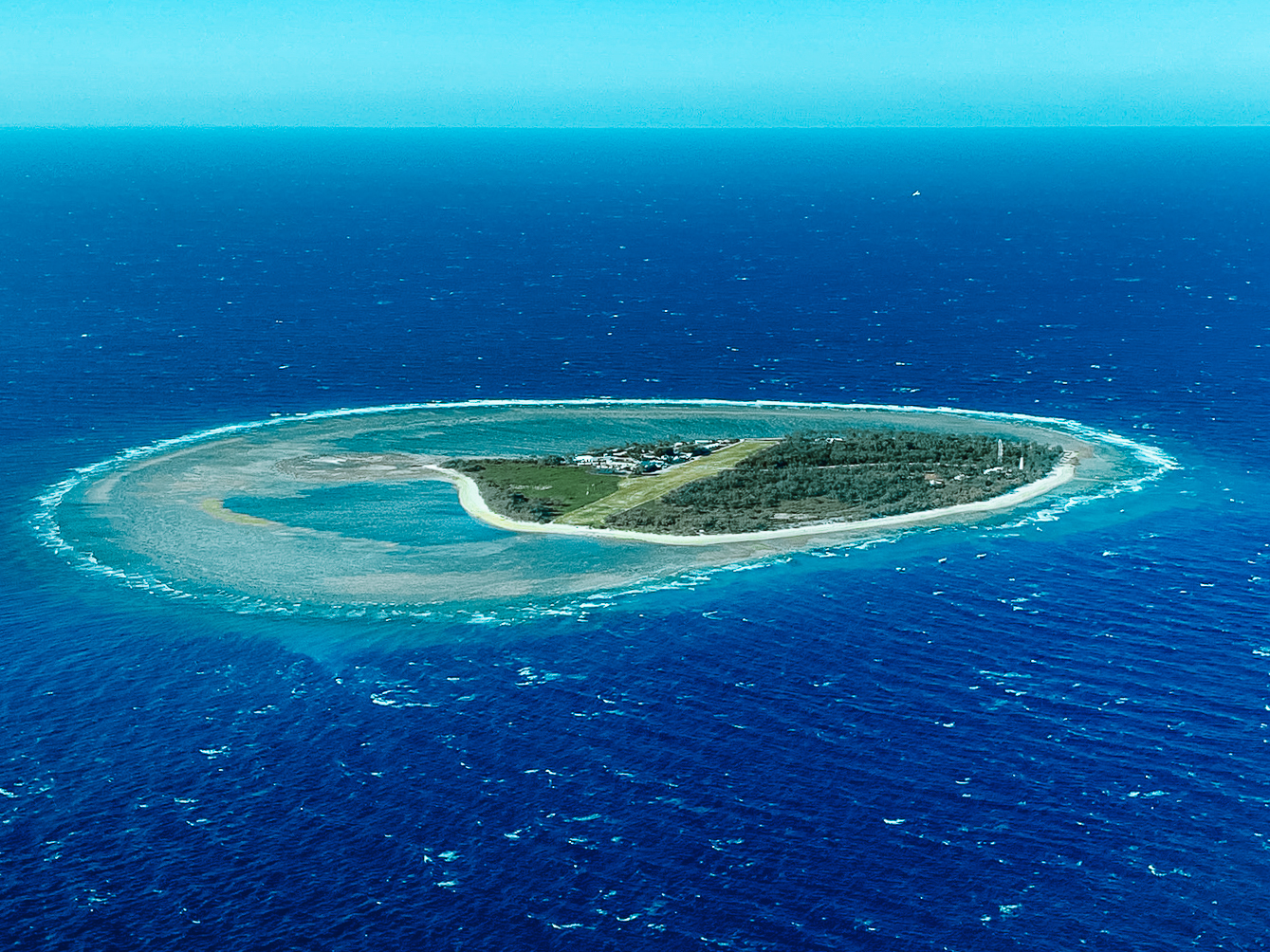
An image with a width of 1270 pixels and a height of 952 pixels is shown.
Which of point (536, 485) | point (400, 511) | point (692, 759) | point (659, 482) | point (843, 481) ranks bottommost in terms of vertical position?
point (692, 759)

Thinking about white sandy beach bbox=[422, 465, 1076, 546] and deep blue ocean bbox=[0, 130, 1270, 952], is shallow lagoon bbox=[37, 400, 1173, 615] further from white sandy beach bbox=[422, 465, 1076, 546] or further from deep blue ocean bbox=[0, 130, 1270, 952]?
deep blue ocean bbox=[0, 130, 1270, 952]

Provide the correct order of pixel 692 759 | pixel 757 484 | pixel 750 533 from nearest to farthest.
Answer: pixel 692 759 → pixel 750 533 → pixel 757 484

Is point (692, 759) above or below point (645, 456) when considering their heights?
below

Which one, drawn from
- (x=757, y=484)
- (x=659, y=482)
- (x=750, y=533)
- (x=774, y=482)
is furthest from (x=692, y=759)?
(x=659, y=482)

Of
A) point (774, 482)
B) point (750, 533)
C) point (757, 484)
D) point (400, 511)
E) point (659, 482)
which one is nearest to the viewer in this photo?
point (750, 533)

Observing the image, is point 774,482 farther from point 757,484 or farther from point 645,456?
point 645,456

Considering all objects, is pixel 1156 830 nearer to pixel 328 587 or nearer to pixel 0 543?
pixel 328 587

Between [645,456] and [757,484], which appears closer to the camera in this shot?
[757,484]
